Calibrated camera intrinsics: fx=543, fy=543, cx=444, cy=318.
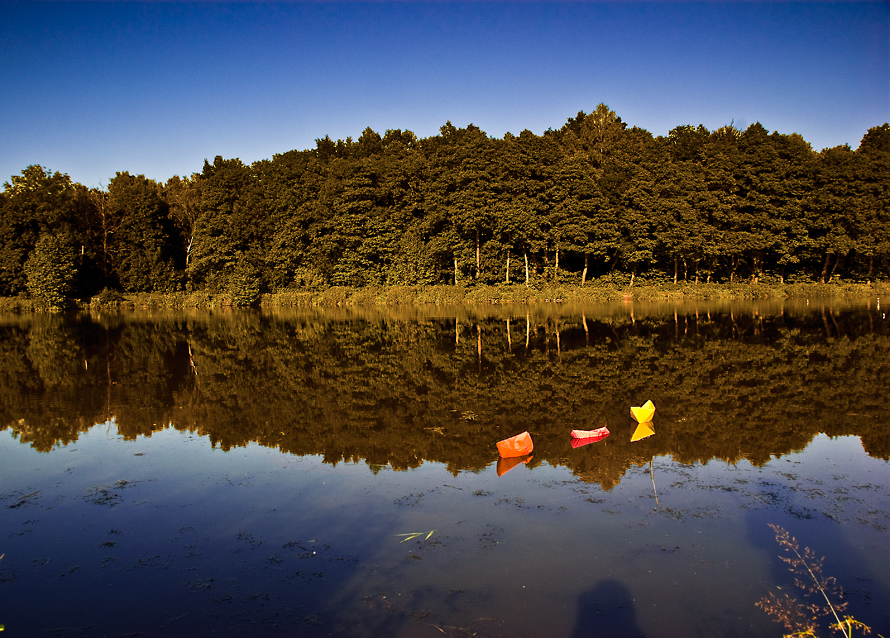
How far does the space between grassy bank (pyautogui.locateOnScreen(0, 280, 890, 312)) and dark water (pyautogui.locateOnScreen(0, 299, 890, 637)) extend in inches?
932

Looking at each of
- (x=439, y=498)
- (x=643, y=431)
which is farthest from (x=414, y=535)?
(x=643, y=431)

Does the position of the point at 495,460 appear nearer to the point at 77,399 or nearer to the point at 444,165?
the point at 77,399

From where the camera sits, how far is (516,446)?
8055 mm

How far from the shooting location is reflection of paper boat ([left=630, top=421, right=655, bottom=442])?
880cm

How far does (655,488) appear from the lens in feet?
22.5

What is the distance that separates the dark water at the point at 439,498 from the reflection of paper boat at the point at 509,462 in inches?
5.1

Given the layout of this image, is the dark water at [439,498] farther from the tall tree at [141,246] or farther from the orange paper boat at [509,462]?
the tall tree at [141,246]

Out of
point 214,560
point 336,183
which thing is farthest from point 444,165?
point 214,560

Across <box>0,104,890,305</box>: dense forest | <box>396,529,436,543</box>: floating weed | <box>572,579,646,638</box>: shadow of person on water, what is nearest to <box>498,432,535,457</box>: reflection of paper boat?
<box>396,529,436,543</box>: floating weed

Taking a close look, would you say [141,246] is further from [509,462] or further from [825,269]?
[825,269]

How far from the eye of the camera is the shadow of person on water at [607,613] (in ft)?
13.9

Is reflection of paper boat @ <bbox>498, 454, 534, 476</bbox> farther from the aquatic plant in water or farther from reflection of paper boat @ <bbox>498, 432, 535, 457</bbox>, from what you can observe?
the aquatic plant in water

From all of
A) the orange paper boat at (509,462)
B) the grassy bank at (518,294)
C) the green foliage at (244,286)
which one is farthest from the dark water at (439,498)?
the green foliage at (244,286)

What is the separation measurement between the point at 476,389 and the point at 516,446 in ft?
14.4
